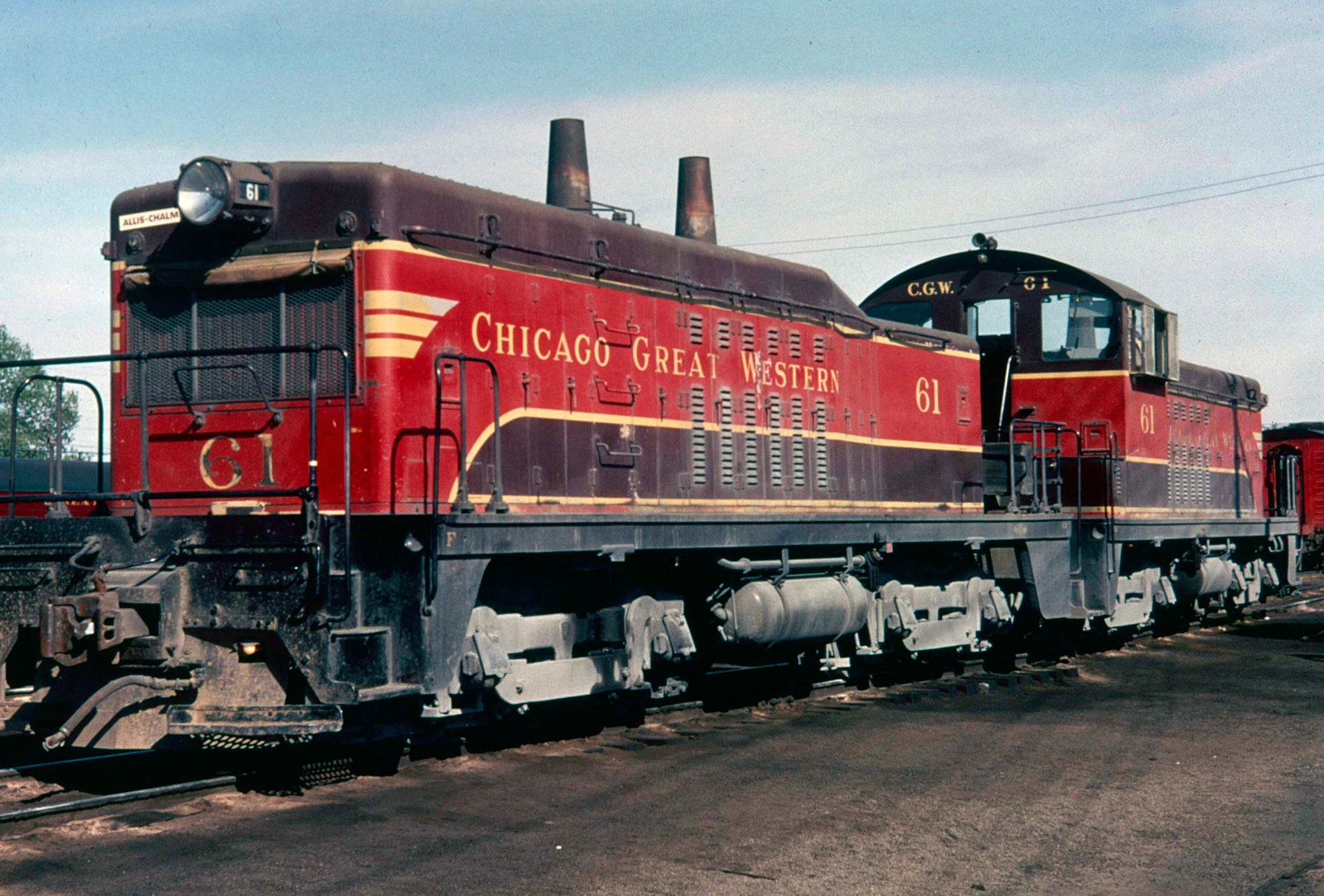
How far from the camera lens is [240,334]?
783 centimetres

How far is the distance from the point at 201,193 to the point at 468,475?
2.08m

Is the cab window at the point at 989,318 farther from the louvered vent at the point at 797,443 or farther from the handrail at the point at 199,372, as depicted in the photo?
the handrail at the point at 199,372

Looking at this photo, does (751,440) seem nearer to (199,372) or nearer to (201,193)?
(199,372)

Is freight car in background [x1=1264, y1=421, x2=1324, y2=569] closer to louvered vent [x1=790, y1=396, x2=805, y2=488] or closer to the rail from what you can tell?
louvered vent [x1=790, y1=396, x2=805, y2=488]

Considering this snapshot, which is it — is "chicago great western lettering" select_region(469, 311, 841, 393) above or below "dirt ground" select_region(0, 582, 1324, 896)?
above

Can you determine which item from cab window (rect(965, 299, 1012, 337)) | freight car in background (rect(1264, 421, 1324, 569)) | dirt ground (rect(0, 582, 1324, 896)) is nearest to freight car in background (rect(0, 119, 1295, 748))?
dirt ground (rect(0, 582, 1324, 896))

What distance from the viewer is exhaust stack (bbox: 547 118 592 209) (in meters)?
9.38

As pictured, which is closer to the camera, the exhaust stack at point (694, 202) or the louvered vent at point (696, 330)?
the louvered vent at point (696, 330)

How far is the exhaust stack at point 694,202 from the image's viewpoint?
1058cm

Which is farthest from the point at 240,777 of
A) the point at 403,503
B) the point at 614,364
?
the point at 614,364

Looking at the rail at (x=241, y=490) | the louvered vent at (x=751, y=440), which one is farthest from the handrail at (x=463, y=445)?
the louvered vent at (x=751, y=440)

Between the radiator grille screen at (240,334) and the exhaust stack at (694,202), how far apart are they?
3.69 metres

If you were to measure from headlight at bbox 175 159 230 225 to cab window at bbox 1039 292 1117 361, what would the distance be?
30.0 ft

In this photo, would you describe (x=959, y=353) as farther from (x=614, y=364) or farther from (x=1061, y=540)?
(x=614, y=364)
